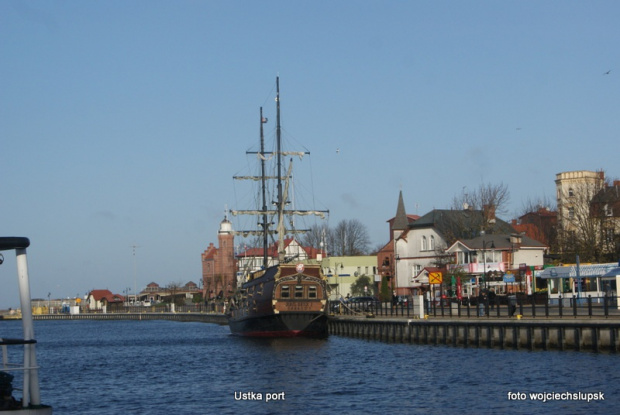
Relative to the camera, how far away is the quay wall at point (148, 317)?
118 meters

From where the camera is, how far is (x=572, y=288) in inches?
2672

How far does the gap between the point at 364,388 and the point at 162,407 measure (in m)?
8.01

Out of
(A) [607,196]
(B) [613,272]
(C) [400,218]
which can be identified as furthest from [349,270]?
(B) [613,272]

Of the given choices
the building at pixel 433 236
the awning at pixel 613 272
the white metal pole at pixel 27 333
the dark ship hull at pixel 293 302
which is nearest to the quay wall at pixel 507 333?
the dark ship hull at pixel 293 302

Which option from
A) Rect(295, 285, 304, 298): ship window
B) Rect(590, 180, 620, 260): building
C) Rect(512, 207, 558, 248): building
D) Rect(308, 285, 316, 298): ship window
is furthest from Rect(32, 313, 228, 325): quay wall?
Rect(295, 285, 304, 298): ship window

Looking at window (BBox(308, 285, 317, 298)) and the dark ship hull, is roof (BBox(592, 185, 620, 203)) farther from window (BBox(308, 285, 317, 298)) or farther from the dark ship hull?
window (BBox(308, 285, 317, 298))

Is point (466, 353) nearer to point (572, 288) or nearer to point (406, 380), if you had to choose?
point (406, 380)

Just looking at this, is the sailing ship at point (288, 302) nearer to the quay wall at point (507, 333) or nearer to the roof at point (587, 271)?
the quay wall at point (507, 333)

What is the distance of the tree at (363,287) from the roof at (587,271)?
210 ft

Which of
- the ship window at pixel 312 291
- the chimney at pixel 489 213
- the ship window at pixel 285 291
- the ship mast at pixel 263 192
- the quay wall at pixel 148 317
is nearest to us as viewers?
the ship window at pixel 285 291

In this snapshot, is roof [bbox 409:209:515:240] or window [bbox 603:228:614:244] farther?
roof [bbox 409:209:515:240]

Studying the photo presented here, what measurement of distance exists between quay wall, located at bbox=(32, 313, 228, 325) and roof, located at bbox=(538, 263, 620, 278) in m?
51.5

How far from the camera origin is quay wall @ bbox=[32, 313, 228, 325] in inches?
4655

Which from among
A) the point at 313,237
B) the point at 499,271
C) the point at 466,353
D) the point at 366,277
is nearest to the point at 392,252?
the point at 366,277
